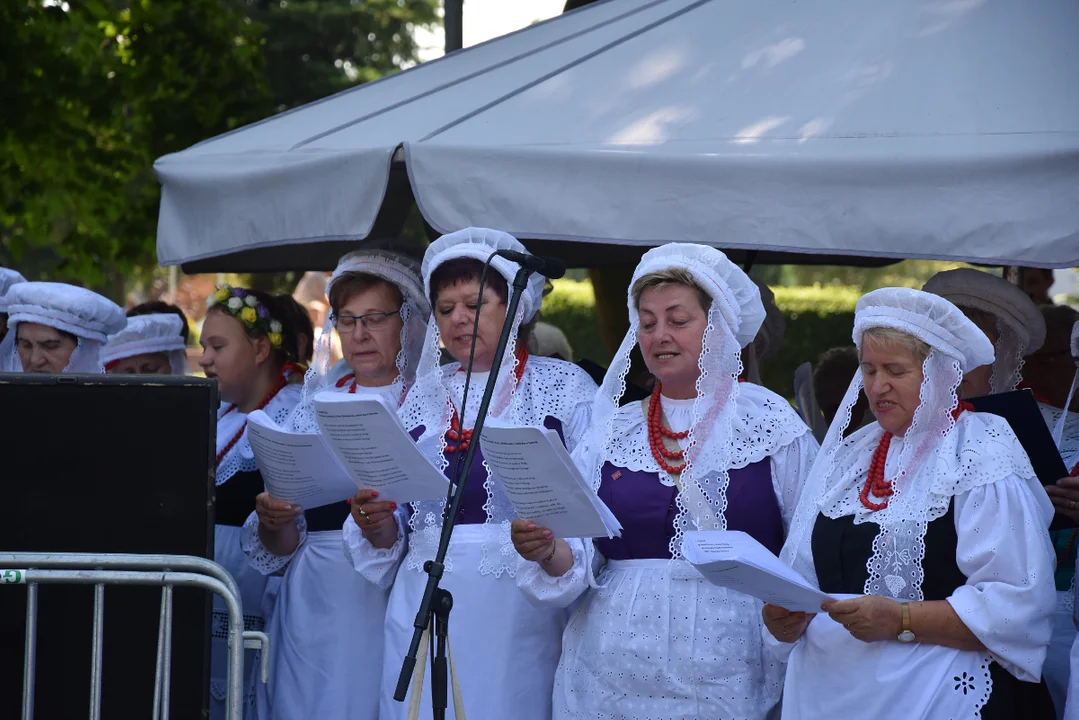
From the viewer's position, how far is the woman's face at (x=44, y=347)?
515 centimetres

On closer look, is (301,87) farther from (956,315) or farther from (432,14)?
(432,14)

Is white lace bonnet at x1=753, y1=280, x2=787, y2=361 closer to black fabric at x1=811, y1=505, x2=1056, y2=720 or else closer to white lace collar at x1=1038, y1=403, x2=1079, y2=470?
white lace collar at x1=1038, y1=403, x2=1079, y2=470

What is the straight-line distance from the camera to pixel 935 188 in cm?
344

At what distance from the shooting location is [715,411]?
11.8ft

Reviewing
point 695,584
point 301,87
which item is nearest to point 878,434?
point 695,584

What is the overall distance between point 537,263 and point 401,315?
121cm

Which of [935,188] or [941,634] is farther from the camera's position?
[935,188]

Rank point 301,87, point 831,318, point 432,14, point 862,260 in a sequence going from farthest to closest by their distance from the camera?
point 432,14
point 831,318
point 301,87
point 862,260

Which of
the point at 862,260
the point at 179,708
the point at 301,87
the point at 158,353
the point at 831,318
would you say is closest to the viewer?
the point at 179,708

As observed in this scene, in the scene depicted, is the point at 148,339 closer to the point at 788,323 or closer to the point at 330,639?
the point at 330,639

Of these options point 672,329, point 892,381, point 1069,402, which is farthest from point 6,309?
point 1069,402

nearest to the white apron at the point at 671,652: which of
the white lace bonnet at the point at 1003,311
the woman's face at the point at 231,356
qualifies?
the white lace bonnet at the point at 1003,311

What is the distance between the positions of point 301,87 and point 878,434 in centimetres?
878

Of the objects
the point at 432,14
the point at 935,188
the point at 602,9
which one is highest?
the point at 432,14
